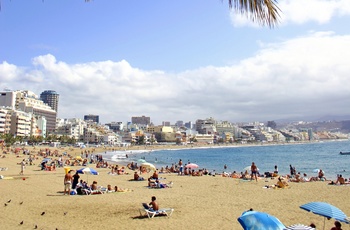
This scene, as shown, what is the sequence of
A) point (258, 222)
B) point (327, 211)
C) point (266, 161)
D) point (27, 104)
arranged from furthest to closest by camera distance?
point (27, 104) < point (266, 161) < point (327, 211) < point (258, 222)

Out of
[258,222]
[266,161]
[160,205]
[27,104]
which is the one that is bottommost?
[266,161]

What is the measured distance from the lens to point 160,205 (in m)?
13.6

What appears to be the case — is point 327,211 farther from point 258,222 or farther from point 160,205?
point 160,205

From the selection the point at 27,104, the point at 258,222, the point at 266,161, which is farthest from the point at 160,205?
the point at 27,104

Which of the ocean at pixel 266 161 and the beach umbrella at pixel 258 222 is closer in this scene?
the beach umbrella at pixel 258 222

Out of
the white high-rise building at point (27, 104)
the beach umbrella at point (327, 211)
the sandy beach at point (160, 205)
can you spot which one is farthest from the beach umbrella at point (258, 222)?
the white high-rise building at point (27, 104)

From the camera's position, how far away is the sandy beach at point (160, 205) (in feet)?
34.5

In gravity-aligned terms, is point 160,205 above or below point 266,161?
above

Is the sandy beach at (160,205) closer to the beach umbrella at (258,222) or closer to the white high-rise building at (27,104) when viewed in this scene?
the beach umbrella at (258,222)

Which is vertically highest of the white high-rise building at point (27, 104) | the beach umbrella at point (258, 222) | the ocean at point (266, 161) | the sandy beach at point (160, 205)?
the white high-rise building at point (27, 104)

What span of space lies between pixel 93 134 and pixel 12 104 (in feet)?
114

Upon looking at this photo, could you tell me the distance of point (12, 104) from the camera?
126 m

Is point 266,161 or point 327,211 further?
point 266,161

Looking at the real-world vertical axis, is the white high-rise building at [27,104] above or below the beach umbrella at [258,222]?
above
